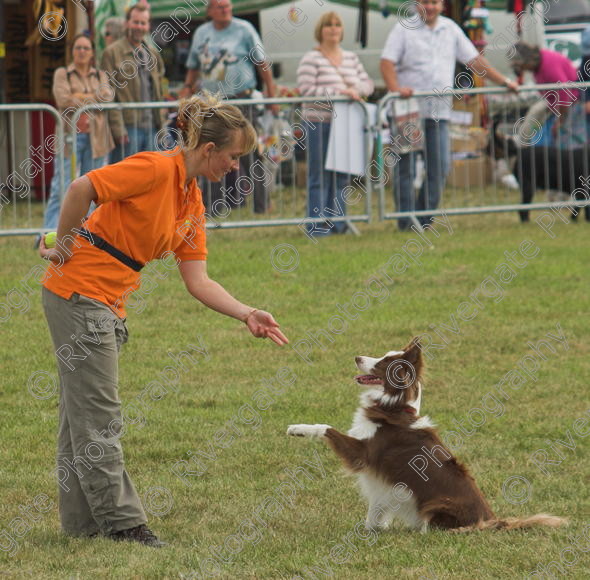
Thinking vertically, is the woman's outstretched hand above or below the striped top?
below

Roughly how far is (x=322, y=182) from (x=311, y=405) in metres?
5.40

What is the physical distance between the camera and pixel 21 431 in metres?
6.50

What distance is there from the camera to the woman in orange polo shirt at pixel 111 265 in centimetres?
453

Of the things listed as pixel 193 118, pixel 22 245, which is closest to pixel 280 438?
pixel 193 118

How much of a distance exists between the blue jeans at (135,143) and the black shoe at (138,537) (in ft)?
24.1

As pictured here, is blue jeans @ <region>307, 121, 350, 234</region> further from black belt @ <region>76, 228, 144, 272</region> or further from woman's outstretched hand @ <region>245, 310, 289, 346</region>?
black belt @ <region>76, 228, 144, 272</region>

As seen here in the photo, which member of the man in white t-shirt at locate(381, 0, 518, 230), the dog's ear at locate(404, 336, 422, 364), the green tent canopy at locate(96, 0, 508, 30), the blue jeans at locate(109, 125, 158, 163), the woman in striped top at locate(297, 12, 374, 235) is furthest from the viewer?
the green tent canopy at locate(96, 0, 508, 30)

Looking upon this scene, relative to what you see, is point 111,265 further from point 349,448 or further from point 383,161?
point 383,161

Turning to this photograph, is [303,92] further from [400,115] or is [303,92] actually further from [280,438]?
[280,438]

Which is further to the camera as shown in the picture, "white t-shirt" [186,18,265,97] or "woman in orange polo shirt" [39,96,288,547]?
"white t-shirt" [186,18,265,97]

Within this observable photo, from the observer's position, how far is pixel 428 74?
12453 mm

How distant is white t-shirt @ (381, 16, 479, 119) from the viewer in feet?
40.4

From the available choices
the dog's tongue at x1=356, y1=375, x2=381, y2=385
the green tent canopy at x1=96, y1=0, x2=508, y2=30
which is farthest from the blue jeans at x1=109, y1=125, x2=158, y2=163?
the dog's tongue at x1=356, y1=375, x2=381, y2=385

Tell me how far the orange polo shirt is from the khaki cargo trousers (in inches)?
2.6
